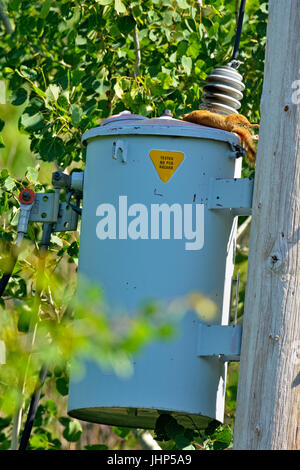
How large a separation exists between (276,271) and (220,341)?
321 millimetres

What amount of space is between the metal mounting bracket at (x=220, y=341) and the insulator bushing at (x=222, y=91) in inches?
29.6

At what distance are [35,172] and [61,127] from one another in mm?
211

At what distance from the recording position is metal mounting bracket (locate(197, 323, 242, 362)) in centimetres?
261

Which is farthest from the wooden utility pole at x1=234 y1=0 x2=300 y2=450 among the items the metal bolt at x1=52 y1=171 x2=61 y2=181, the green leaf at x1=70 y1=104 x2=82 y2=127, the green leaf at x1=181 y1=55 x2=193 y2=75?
the green leaf at x1=181 y1=55 x2=193 y2=75

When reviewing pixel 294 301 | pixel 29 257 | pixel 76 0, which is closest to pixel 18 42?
pixel 76 0

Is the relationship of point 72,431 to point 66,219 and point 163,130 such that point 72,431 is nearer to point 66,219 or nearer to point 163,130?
point 66,219

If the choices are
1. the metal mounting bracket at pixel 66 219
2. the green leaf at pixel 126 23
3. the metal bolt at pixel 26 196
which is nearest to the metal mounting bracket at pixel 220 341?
the metal mounting bracket at pixel 66 219

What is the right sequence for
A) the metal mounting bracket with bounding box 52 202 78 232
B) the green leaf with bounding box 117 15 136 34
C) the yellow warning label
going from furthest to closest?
the green leaf with bounding box 117 15 136 34
the metal mounting bracket with bounding box 52 202 78 232
the yellow warning label

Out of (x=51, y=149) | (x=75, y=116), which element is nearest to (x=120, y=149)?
(x=75, y=116)

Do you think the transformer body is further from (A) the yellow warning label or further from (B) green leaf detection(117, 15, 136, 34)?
(B) green leaf detection(117, 15, 136, 34)

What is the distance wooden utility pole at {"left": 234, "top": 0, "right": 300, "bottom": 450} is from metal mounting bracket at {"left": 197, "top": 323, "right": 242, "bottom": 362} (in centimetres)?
9
